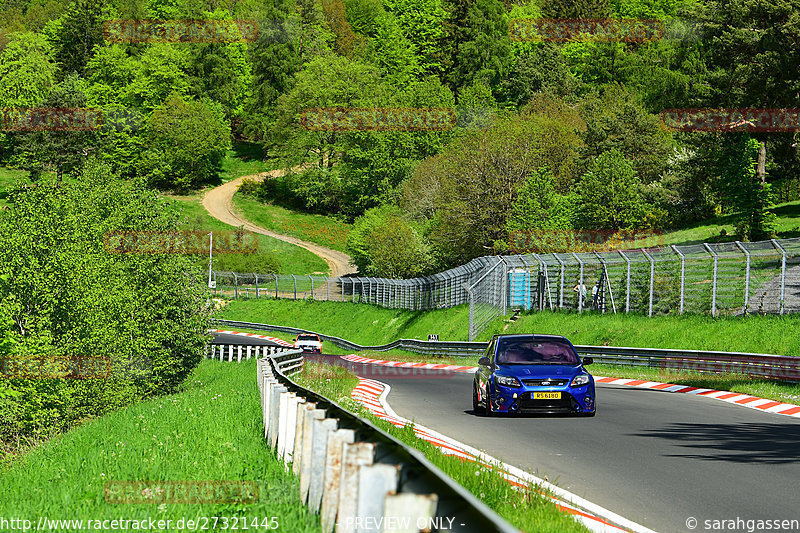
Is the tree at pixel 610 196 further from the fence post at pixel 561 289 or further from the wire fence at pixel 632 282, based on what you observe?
the fence post at pixel 561 289

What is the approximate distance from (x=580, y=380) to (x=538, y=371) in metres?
0.75

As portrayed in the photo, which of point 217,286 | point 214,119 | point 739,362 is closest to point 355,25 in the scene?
point 214,119

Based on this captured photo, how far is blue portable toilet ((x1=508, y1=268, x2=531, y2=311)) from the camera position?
149ft

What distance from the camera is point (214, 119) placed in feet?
406

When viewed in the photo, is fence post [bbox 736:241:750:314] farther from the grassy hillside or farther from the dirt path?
the dirt path

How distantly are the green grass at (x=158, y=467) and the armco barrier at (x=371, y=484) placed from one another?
0.97ft

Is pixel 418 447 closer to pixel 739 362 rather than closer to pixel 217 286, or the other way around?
pixel 739 362

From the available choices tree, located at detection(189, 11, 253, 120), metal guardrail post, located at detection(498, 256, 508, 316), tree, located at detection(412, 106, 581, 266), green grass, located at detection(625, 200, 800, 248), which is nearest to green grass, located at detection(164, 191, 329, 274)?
tree, located at detection(412, 106, 581, 266)

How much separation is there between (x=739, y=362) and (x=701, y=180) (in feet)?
139

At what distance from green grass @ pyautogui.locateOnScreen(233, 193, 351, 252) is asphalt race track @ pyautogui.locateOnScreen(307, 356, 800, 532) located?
8704 centimetres

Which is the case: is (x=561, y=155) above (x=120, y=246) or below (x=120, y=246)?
above

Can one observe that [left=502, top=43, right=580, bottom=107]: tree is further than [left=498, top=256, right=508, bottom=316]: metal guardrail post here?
Yes

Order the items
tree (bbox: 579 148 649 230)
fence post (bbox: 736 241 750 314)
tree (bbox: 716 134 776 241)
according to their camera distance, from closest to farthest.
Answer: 1. fence post (bbox: 736 241 750 314)
2. tree (bbox: 716 134 776 241)
3. tree (bbox: 579 148 649 230)

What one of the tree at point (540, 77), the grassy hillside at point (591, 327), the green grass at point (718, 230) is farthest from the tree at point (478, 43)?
the grassy hillside at point (591, 327)
